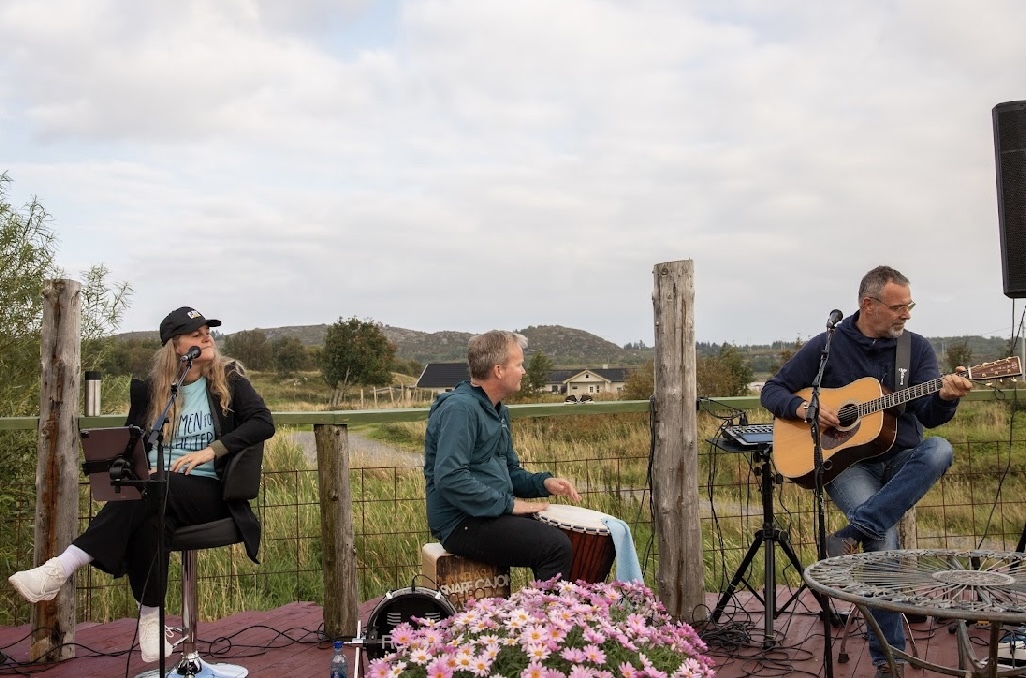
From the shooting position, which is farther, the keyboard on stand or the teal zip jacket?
the keyboard on stand

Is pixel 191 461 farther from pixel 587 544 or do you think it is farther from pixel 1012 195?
pixel 1012 195

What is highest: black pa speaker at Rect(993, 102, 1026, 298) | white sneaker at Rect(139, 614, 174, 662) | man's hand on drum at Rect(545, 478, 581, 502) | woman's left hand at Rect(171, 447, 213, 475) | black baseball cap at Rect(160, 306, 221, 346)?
black pa speaker at Rect(993, 102, 1026, 298)

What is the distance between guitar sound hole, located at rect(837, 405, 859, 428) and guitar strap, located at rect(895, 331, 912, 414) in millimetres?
177

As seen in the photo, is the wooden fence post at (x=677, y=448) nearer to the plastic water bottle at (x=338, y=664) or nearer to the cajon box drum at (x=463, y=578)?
the cajon box drum at (x=463, y=578)

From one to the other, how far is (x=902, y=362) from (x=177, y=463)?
3.04 metres

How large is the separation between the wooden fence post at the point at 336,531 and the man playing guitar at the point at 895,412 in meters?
1.97

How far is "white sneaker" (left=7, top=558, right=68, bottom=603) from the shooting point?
365 cm

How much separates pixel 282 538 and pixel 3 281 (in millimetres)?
3379

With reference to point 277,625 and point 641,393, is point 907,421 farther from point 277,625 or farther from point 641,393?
point 641,393

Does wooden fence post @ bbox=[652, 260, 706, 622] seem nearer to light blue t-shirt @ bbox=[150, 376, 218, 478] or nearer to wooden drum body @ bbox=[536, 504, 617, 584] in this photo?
wooden drum body @ bbox=[536, 504, 617, 584]

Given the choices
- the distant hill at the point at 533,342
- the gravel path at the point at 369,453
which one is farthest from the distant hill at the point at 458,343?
the gravel path at the point at 369,453

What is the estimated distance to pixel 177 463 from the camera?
3.79 m

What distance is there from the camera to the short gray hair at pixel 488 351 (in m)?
3.92

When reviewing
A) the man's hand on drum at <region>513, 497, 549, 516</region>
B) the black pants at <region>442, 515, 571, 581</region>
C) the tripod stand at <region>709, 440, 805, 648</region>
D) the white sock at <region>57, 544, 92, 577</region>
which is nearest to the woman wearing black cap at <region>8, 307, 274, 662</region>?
the white sock at <region>57, 544, 92, 577</region>
